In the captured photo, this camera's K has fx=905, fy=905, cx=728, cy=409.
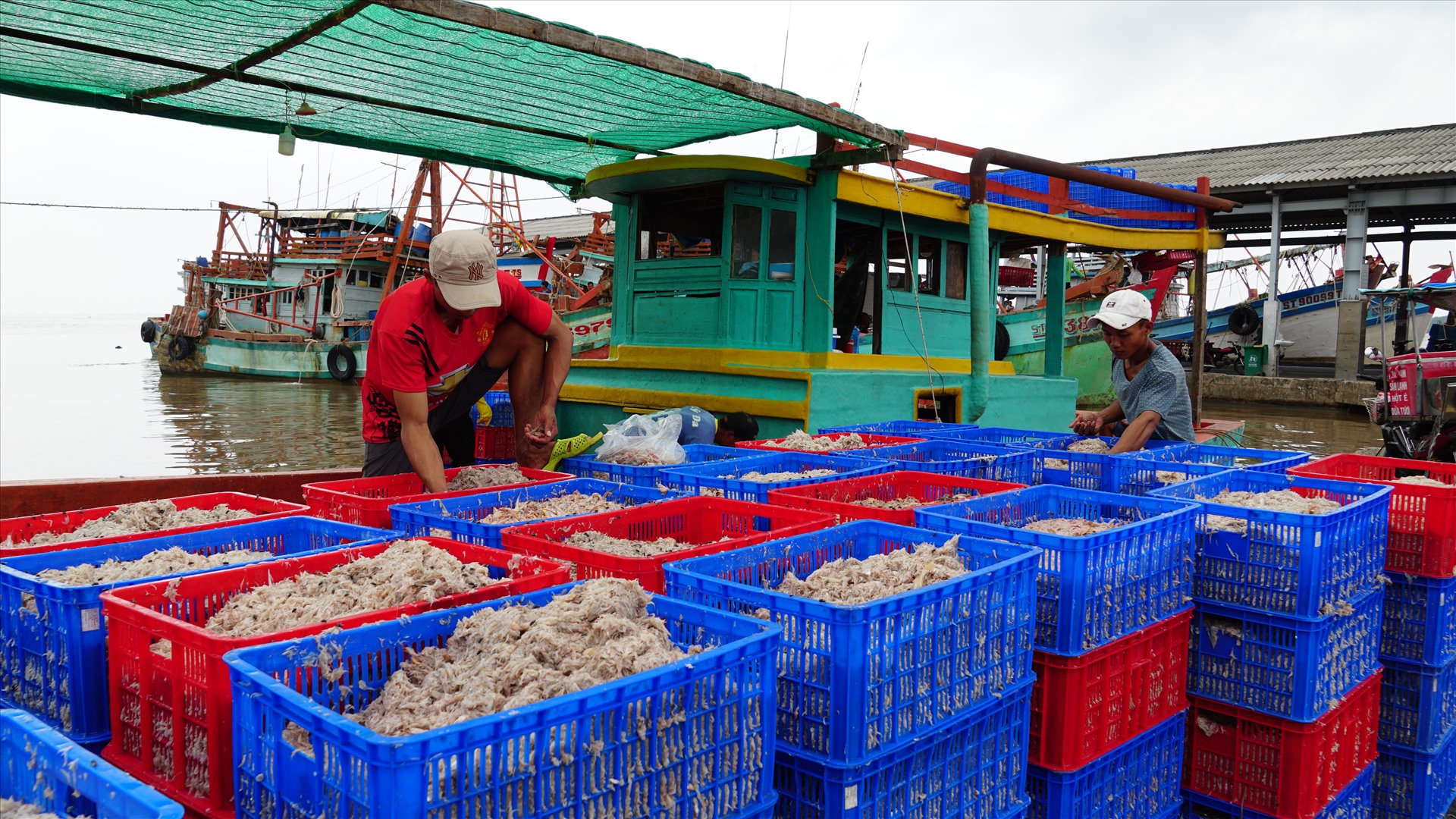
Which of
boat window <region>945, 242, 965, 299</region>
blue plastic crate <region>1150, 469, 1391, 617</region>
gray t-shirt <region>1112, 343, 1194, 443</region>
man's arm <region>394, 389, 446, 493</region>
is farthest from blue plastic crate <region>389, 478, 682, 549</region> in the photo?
boat window <region>945, 242, 965, 299</region>

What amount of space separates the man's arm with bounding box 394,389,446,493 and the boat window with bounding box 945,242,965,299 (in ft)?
17.6

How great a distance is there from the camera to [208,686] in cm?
148

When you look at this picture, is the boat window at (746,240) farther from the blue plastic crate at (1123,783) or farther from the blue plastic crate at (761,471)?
the blue plastic crate at (1123,783)

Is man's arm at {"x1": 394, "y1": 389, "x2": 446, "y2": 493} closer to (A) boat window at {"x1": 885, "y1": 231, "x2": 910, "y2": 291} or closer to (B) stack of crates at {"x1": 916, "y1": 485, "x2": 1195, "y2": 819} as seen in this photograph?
(B) stack of crates at {"x1": 916, "y1": 485, "x2": 1195, "y2": 819}

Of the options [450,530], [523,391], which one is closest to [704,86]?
[523,391]

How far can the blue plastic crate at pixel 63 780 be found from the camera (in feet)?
3.27

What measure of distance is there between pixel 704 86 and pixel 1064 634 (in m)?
3.26

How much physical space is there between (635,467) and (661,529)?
670 mm

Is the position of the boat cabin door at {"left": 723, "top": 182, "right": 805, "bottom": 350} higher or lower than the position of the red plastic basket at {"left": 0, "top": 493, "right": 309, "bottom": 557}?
higher

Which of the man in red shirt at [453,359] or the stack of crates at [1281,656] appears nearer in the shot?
the stack of crates at [1281,656]

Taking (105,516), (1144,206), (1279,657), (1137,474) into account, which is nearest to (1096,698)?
(1279,657)

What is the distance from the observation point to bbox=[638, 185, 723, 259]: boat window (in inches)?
268

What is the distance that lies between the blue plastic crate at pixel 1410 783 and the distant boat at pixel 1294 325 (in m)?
23.5

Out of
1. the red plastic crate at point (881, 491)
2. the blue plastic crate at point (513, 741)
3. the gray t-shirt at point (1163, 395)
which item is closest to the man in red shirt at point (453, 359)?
the red plastic crate at point (881, 491)
